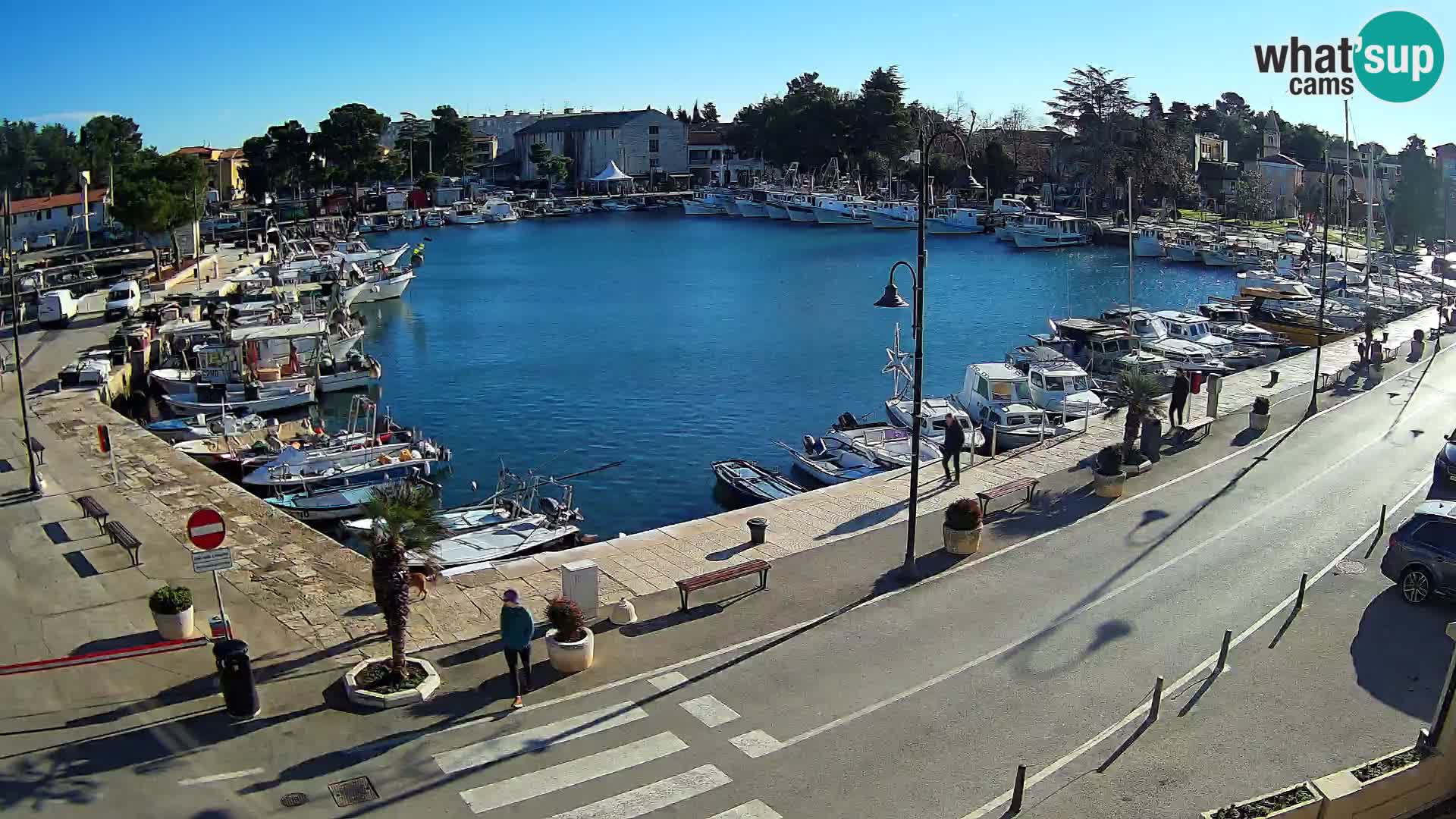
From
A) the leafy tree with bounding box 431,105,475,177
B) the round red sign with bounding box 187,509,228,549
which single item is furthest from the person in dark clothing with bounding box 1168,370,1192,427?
the leafy tree with bounding box 431,105,475,177

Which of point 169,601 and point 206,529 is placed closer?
point 206,529

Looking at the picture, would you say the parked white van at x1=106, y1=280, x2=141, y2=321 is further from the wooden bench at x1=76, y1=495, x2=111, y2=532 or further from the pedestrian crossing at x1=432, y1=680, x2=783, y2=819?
the pedestrian crossing at x1=432, y1=680, x2=783, y2=819

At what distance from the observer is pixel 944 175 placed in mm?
149750

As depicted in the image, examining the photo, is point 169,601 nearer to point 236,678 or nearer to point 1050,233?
point 236,678

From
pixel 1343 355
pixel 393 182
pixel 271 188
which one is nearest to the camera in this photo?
pixel 1343 355

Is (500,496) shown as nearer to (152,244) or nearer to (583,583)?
(583,583)

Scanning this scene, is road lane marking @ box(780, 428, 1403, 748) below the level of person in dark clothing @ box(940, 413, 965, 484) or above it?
below

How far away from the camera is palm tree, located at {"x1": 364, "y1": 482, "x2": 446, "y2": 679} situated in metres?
13.9

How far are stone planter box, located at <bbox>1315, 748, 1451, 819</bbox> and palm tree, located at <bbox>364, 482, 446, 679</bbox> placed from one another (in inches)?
400

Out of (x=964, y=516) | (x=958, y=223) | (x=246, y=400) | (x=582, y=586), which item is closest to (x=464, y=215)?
(x=958, y=223)

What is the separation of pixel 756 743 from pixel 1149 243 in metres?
99.1

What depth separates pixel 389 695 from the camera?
45.8 ft

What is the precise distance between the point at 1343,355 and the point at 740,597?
31.9 meters

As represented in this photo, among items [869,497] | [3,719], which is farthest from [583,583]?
[869,497]
